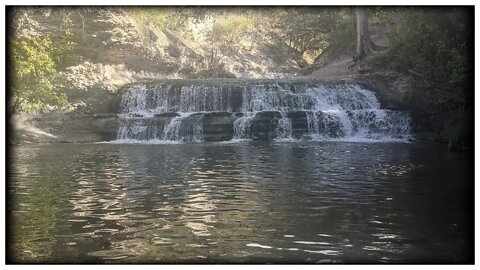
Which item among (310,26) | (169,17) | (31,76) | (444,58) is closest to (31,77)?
(31,76)

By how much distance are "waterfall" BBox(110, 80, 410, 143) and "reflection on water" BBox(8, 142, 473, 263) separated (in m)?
10.0

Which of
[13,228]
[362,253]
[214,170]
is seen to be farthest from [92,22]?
[362,253]

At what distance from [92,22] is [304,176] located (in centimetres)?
2758

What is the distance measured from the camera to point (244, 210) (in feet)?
37.7

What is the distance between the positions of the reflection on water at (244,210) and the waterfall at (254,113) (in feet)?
32.9

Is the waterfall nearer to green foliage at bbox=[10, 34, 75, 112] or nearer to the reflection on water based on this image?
green foliage at bbox=[10, 34, 75, 112]

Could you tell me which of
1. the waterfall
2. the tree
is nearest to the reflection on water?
the tree

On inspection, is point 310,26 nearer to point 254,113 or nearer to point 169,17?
point 169,17

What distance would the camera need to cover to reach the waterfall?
30.6m

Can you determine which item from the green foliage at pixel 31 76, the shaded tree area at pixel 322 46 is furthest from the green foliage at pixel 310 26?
the green foliage at pixel 31 76

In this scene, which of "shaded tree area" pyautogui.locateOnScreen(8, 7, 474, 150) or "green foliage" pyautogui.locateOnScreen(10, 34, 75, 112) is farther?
"green foliage" pyautogui.locateOnScreen(10, 34, 75, 112)

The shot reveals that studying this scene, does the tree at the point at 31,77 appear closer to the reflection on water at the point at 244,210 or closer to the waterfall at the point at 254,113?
the waterfall at the point at 254,113

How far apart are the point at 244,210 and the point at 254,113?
20.9 metres

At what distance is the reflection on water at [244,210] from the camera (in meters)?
8.57
